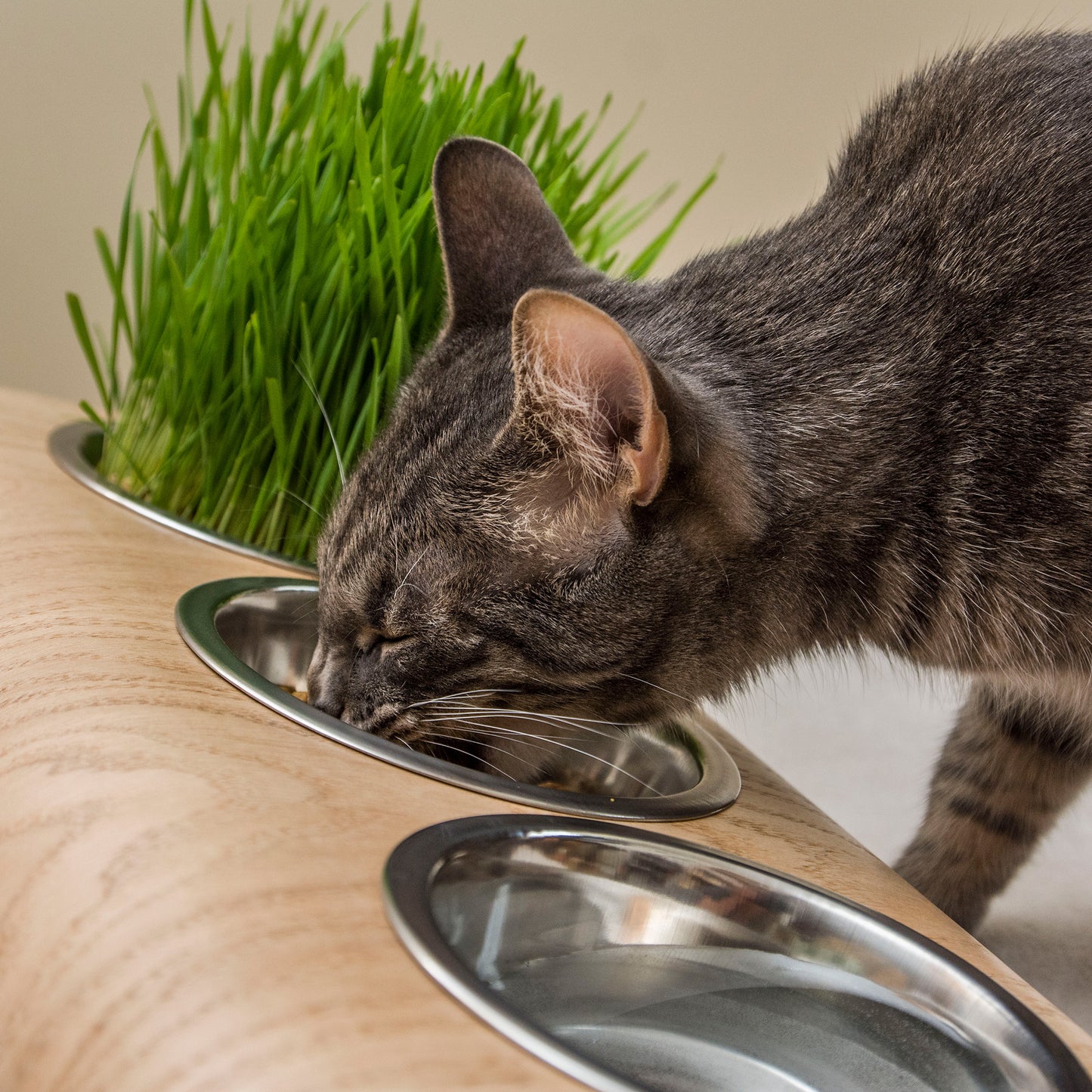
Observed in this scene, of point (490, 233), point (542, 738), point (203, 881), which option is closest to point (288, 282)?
point (490, 233)

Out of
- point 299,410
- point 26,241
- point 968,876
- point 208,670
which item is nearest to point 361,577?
point 208,670

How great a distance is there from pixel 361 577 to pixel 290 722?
0.46 ft

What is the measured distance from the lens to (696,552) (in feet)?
2.11

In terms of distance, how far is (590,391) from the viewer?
Answer: 1.88ft

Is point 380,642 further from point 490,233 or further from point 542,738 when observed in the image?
point 490,233

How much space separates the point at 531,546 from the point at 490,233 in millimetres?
270

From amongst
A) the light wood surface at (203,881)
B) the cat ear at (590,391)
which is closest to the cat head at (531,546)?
the cat ear at (590,391)

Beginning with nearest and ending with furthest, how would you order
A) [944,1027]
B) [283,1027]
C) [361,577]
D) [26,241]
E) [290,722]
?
[283,1027] < [944,1027] < [290,722] < [361,577] < [26,241]

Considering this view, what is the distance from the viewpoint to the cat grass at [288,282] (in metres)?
0.89

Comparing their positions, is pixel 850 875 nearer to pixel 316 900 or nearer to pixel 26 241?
pixel 316 900

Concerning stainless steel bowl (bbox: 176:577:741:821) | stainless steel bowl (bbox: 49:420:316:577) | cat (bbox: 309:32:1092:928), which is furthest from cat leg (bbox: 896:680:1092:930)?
stainless steel bowl (bbox: 49:420:316:577)

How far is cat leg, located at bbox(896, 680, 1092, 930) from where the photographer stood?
3.09 feet

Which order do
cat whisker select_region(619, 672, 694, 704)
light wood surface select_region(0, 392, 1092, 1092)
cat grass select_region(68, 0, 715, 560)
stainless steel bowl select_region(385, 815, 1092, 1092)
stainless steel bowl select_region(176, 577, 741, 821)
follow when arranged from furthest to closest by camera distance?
cat grass select_region(68, 0, 715, 560)
cat whisker select_region(619, 672, 694, 704)
stainless steel bowl select_region(176, 577, 741, 821)
stainless steel bowl select_region(385, 815, 1092, 1092)
light wood surface select_region(0, 392, 1092, 1092)

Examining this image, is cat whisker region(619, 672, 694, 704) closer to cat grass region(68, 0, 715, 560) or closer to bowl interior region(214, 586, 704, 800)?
bowl interior region(214, 586, 704, 800)
